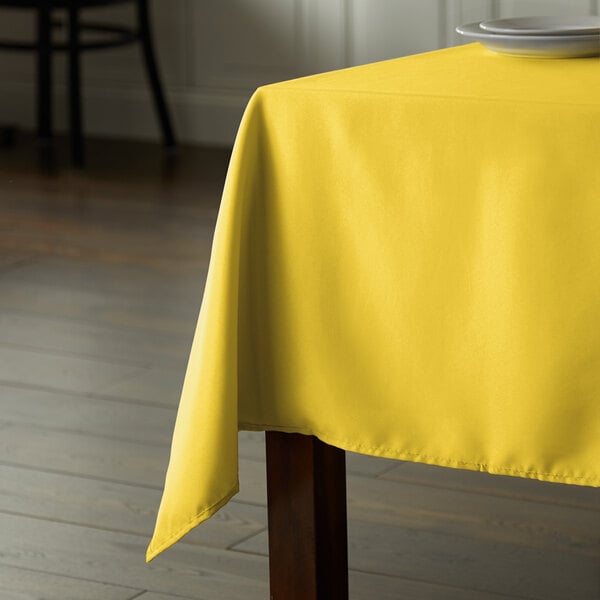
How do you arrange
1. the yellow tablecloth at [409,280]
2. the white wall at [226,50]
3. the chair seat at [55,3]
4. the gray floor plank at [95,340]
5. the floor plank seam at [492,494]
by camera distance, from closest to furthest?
the yellow tablecloth at [409,280], the floor plank seam at [492,494], the gray floor plank at [95,340], the chair seat at [55,3], the white wall at [226,50]

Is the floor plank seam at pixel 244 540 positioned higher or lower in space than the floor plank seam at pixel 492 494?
lower

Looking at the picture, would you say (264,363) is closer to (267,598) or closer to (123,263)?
(267,598)

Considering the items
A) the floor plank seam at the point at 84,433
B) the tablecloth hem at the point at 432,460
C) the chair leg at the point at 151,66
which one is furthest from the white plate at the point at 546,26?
the chair leg at the point at 151,66

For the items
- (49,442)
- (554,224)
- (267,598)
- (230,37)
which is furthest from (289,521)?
(230,37)

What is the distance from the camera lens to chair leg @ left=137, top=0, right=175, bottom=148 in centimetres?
433

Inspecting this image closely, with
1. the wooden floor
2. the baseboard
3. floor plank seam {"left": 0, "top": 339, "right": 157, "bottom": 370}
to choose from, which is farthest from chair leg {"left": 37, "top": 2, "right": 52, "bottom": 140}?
floor plank seam {"left": 0, "top": 339, "right": 157, "bottom": 370}

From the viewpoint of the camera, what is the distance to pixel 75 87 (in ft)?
13.7

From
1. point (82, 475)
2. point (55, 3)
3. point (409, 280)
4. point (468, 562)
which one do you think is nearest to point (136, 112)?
point (55, 3)

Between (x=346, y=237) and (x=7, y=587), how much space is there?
0.66 meters

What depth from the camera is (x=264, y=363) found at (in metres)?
1.28

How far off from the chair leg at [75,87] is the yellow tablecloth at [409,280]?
9.66 ft

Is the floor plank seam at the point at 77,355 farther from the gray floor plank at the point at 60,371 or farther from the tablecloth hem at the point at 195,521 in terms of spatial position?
the tablecloth hem at the point at 195,521

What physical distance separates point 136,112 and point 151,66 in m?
0.34

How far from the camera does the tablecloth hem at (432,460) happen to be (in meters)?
1.17
